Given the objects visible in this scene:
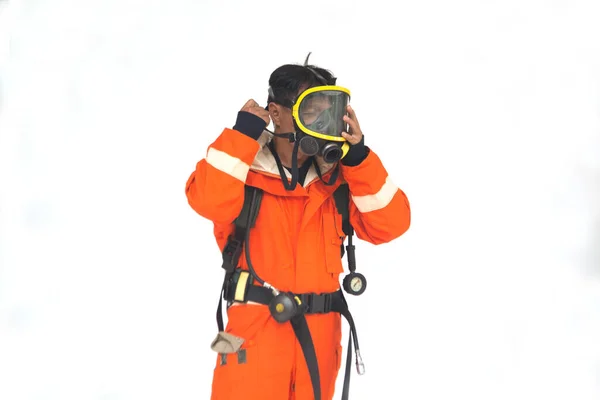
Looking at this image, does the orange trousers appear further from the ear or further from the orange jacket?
the ear

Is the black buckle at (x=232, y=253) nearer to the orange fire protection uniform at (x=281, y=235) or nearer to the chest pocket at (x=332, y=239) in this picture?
the orange fire protection uniform at (x=281, y=235)

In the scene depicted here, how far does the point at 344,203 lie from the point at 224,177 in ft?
1.30

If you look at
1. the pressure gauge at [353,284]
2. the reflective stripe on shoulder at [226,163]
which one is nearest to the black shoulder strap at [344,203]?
the pressure gauge at [353,284]

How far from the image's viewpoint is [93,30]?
3.50 meters

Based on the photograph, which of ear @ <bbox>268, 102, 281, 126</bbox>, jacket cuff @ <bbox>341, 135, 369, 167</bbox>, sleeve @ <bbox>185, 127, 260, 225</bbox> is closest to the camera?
sleeve @ <bbox>185, 127, 260, 225</bbox>

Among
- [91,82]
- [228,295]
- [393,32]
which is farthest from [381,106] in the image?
[228,295]

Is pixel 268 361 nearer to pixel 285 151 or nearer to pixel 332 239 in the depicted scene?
pixel 332 239

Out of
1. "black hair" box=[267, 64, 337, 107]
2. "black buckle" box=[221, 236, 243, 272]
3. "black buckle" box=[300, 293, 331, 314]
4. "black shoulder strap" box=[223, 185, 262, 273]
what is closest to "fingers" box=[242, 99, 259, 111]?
"black hair" box=[267, 64, 337, 107]

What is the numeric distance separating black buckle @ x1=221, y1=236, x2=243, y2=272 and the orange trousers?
109 millimetres

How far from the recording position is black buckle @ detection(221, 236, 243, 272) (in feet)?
6.97

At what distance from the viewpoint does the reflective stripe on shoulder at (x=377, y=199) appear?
2145 millimetres

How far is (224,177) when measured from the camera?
2.02 meters

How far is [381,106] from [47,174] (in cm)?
145

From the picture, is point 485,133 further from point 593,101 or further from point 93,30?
point 93,30
